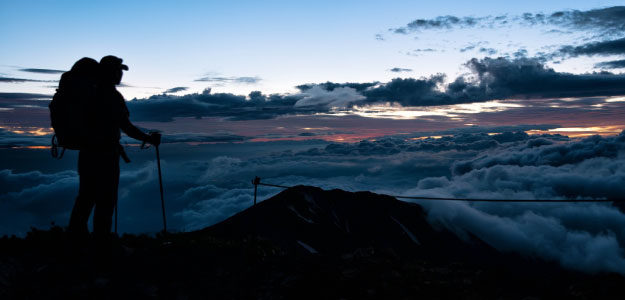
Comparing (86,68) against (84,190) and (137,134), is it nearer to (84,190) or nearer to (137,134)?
(137,134)

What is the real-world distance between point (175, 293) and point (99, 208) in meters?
2.05

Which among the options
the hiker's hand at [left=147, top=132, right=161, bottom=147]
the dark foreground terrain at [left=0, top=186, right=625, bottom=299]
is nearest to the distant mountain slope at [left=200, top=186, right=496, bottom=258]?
the dark foreground terrain at [left=0, top=186, right=625, bottom=299]

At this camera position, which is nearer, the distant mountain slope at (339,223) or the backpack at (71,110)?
the backpack at (71,110)

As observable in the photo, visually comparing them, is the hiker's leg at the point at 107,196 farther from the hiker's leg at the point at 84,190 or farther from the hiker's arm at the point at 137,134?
the hiker's arm at the point at 137,134

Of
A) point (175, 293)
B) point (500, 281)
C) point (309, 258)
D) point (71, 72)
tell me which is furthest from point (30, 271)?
point (500, 281)

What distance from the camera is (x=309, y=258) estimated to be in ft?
26.3

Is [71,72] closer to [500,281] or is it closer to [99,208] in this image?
[99,208]

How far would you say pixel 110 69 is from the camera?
239 inches

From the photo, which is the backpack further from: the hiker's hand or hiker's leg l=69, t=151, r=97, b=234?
the hiker's hand

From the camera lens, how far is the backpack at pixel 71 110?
223 inches

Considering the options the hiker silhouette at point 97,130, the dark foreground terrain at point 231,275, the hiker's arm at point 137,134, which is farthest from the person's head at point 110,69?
the dark foreground terrain at point 231,275

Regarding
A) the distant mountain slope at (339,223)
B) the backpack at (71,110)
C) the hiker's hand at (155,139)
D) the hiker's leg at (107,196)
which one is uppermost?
the backpack at (71,110)

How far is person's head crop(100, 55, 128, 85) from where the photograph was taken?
6055 mm

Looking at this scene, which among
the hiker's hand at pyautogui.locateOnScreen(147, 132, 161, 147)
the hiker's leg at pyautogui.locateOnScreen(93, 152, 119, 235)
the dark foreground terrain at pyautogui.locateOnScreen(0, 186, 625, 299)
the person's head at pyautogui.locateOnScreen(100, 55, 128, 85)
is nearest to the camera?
the dark foreground terrain at pyautogui.locateOnScreen(0, 186, 625, 299)
